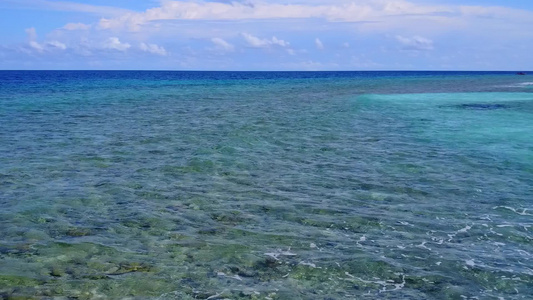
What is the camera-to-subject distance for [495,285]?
30.0ft

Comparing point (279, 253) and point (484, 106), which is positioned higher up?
point (484, 106)

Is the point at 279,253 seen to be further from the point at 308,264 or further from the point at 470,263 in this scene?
the point at 470,263

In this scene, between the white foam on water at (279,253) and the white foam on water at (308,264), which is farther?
the white foam on water at (279,253)

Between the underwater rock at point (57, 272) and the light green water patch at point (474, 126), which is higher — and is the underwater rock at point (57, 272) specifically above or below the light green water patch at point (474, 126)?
below

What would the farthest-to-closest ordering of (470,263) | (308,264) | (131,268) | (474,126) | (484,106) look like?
(484,106) → (474,126) → (470,263) → (308,264) → (131,268)

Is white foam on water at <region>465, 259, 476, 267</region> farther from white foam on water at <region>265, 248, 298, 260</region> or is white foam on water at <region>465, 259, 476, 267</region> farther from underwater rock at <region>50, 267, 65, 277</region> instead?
underwater rock at <region>50, 267, 65, 277</region>

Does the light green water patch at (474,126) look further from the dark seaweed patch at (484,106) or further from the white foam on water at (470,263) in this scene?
the white foam on water at (470,263)

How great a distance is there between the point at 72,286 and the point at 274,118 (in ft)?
89.5

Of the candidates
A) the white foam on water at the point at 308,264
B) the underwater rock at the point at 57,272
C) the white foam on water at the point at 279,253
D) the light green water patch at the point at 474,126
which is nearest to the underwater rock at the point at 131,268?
the underwater rock at the point at 57,272

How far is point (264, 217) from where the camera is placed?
1274 centimetres

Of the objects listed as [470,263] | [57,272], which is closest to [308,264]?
[470,263]

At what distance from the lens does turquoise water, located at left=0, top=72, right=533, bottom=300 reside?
9148mm

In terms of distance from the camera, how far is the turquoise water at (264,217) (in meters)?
9.15

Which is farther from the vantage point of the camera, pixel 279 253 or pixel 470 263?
pixel 279 253
